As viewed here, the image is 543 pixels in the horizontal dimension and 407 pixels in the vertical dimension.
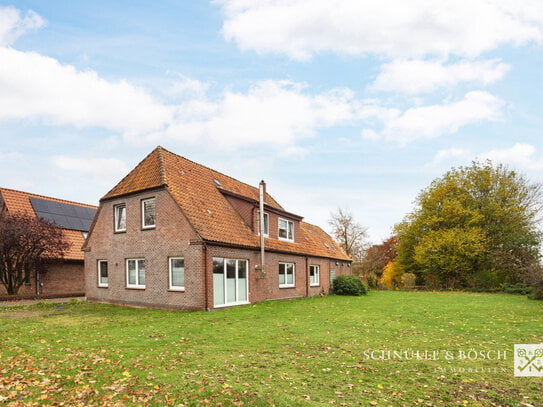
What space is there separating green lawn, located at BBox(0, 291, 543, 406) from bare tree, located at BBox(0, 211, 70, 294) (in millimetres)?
9456

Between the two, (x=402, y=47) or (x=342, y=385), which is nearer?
(x=342, y=385)

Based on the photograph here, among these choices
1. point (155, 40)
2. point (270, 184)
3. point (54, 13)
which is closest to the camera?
point (54, 13)

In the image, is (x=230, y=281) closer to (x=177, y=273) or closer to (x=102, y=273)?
(x=177, y=273)

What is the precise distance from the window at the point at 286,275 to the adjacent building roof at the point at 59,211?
568 inches

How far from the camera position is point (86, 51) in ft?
40.3

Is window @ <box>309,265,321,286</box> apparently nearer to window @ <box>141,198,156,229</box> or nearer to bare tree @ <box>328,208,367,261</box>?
window @ <box>141,198,156,229</box>

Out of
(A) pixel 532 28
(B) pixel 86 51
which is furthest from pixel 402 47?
(B) pixel 86 51

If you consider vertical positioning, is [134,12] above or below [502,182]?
above

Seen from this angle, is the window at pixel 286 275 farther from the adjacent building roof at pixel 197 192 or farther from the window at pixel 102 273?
the window at pixel 102 273

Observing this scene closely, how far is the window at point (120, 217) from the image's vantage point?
62.3ft

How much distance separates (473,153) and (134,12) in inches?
1415

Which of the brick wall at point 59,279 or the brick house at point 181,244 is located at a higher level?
the brick house at point 181,244

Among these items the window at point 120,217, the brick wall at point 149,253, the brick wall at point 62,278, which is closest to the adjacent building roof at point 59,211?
the brick wall at point 62,278

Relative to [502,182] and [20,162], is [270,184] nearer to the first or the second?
[20,162]
